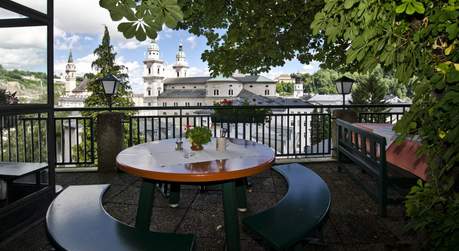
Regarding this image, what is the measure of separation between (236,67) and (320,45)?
1878 millimetres

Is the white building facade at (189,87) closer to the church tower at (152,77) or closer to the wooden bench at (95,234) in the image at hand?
the church tower at (152,77)

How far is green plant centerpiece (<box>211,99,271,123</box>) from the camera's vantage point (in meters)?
4.66

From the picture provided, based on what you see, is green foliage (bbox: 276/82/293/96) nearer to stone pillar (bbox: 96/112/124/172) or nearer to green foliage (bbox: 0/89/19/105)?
stone pillar (bbox: 96/112/124/172)

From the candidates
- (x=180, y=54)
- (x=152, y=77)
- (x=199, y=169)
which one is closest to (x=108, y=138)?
(x=199, y=169)

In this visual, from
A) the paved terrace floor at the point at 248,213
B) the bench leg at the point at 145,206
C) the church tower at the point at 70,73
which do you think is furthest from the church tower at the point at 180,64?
the bench leg at the point at 145,206

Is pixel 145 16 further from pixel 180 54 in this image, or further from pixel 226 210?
pixel 180 54

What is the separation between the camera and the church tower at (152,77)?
232 feet

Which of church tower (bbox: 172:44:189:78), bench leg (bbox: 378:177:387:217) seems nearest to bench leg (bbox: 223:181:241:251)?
bench leg (bbox: 378:177:387:217)

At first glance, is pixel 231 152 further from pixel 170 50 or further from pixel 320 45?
pixel 170 50

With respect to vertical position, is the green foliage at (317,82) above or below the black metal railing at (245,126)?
above

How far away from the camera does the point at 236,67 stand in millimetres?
6160

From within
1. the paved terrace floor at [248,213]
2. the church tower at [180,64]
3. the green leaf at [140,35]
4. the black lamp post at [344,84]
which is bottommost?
the paved terrace floor at [248,213]

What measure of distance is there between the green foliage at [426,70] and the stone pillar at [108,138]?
4.07 metres

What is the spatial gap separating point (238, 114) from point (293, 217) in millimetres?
2833
